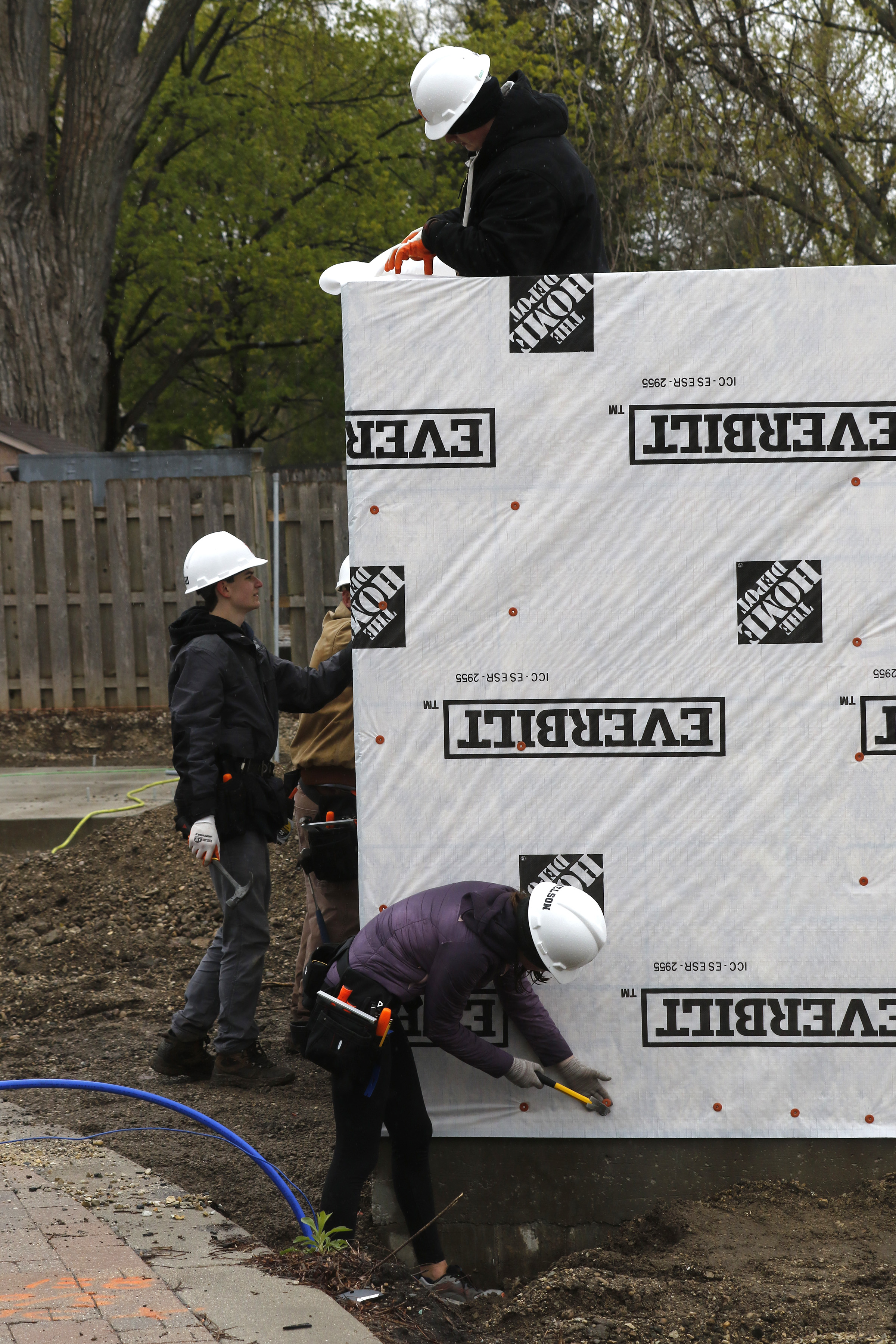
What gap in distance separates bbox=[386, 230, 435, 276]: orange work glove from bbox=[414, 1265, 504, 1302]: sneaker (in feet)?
10.6

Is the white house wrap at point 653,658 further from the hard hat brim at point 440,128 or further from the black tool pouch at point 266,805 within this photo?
the black tool pouch at point 266,805

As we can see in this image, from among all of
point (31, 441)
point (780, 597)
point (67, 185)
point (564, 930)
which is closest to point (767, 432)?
point (780, 597)

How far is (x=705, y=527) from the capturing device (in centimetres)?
393

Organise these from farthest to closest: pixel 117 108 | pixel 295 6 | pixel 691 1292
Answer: pixel 295 6, pixel 117 108, pixel 691 1292

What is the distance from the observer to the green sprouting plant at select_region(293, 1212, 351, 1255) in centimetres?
362

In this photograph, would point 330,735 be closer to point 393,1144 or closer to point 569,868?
point 569,868

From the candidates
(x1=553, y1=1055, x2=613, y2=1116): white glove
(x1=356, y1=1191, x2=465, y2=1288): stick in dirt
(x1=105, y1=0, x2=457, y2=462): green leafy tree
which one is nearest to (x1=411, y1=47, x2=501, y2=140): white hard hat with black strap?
(x1=553, y1=1055, x2=613, y2=1116): white glove

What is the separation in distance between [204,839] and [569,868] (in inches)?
58.6

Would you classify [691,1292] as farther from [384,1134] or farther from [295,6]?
[295,6]

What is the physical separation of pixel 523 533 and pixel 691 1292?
2312 millimetres

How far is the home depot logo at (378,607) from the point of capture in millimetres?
3984

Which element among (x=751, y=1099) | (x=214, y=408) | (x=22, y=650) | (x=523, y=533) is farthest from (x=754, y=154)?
(x=214, y=408)

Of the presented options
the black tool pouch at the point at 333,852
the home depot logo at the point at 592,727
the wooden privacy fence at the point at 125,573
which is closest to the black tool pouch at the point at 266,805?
the black tool pouch at the point at 333,852

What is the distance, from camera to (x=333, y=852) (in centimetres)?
494
